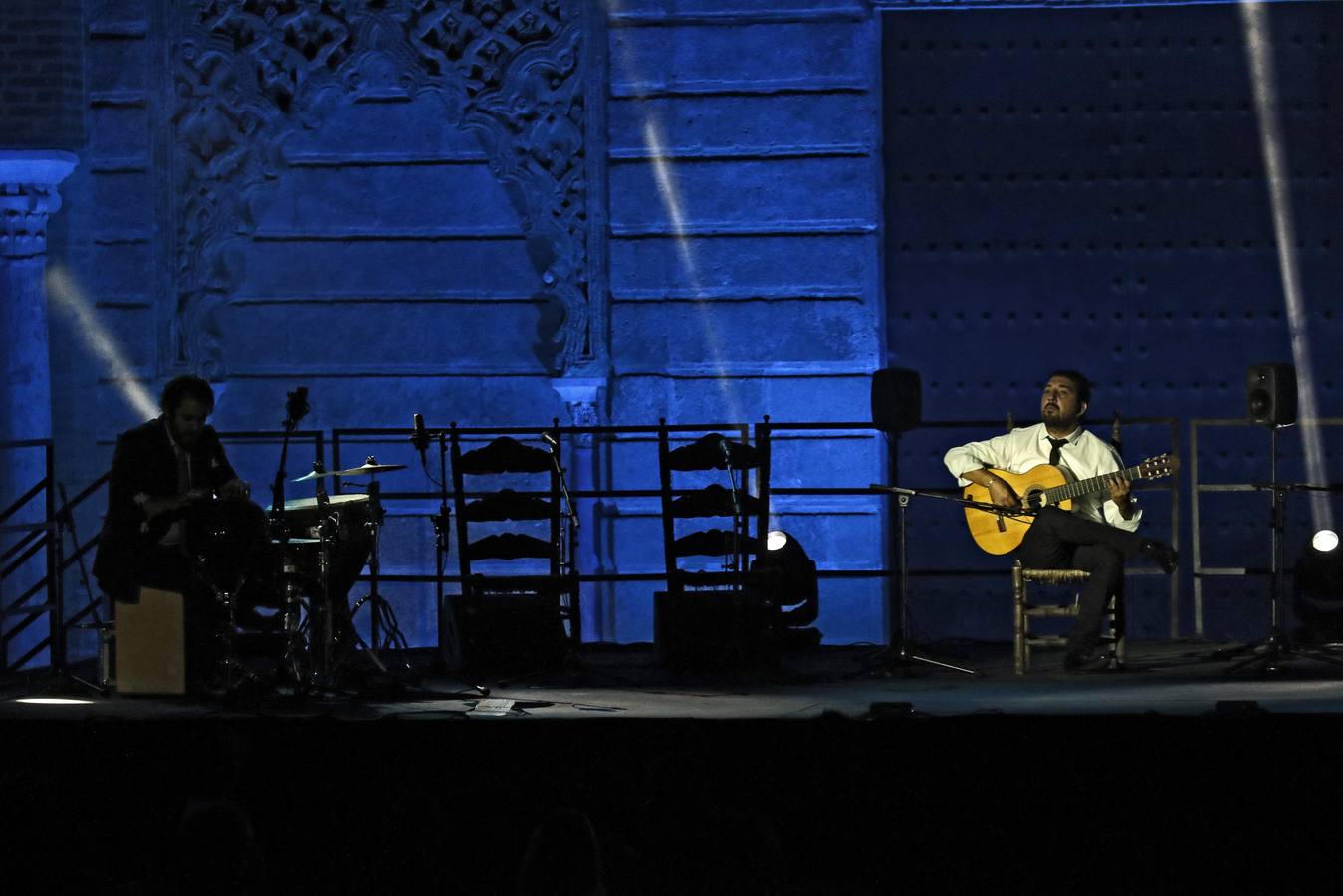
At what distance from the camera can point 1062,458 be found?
7.89 meters

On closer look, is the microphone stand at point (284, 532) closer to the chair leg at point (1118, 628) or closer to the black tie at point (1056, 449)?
the black tie at point (1056, 449)

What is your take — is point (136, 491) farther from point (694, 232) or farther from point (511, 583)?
point (694, 232)

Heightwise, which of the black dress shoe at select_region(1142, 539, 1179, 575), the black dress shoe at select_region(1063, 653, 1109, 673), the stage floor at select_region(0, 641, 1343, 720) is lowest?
the stage floor at select_region(0, 641, 1343, 720)

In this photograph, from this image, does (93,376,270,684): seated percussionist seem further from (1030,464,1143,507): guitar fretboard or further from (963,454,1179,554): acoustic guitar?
(1030,464,1143,507): guitar fretboard

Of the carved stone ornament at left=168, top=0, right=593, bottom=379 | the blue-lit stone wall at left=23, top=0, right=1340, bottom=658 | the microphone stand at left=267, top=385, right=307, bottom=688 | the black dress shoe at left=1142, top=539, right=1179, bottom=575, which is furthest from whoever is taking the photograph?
the carved stone ornament at left=168, top=0, right=593, bottom=379

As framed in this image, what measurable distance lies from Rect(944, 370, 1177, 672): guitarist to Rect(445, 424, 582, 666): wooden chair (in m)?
1.90

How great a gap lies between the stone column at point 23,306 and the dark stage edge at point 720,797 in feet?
16.1

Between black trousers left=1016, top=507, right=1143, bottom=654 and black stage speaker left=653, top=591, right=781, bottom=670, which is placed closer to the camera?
black trousers left=1016, top=507, right=1143, bottom=654

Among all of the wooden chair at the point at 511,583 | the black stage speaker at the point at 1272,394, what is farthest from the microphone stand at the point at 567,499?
the black stage speaker at the point at 1272,394

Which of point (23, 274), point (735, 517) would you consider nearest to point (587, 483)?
point (735, 517)

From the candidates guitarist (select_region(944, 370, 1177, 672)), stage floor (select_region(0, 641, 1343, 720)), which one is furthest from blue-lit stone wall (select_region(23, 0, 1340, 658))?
→ guitarist (select_region(944, 370, 1177, 672))

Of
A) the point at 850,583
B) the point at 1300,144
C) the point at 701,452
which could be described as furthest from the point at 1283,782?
the point at 1300,144

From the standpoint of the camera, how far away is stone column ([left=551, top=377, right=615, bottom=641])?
9.71m

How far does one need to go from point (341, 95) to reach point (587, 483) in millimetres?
2621
